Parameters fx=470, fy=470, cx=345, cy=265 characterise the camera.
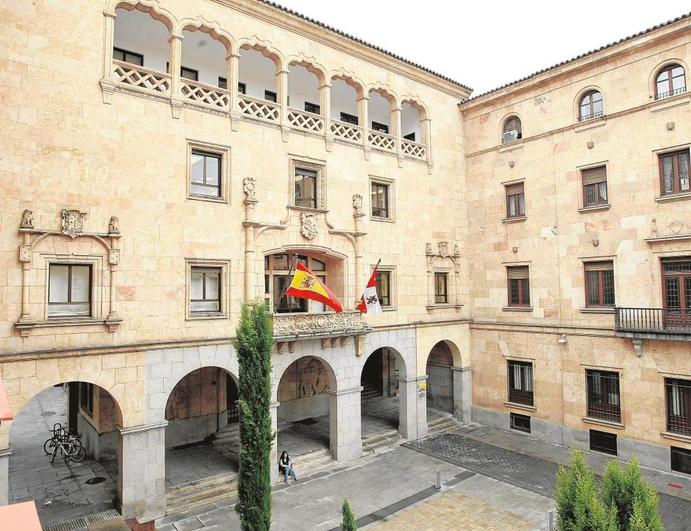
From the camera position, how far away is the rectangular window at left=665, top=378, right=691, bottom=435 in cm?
1788

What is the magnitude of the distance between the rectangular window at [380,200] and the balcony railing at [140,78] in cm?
989

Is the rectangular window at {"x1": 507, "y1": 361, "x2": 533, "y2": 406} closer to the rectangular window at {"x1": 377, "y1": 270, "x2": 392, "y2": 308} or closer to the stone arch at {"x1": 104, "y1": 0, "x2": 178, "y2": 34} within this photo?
the rectangular window at {"x1": 377, "y1": 270, "x2": 392, "y2": 308}

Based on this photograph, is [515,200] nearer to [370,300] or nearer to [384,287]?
[384,287]

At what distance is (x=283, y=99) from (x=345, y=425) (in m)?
13.7

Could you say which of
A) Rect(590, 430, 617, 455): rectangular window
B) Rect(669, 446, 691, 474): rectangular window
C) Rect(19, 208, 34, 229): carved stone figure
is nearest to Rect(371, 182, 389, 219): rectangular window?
Rect(590, 430, 617, 455): rectangular window

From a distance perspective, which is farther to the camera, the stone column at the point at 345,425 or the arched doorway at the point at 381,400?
the arched doorway at the point at 381,400

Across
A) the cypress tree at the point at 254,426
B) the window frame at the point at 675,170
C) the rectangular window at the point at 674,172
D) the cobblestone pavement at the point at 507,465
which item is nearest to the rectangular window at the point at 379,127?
the window frame at the point at 675,170

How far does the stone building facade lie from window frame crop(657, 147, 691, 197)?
10 centimetres

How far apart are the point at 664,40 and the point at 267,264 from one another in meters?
18.2

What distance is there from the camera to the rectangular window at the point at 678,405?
1788 cm

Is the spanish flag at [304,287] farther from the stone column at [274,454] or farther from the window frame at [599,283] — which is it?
the window frame at [599,283]

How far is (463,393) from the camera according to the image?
2455cm

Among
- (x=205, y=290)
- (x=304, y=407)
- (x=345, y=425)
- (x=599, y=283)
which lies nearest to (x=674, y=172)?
(x=599, y=283)

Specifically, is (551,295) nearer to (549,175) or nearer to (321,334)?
(549,175)
